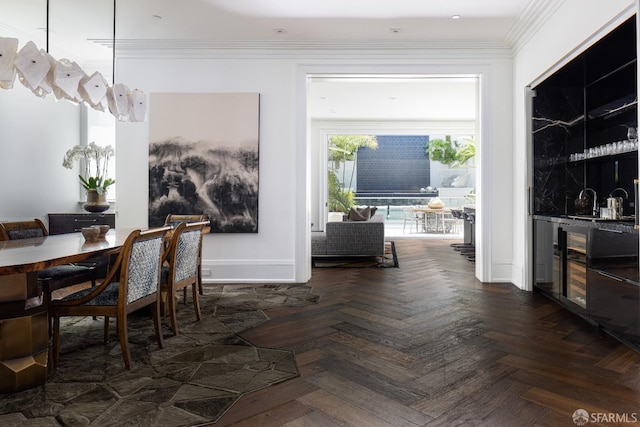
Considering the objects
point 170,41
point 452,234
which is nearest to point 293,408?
point 170,41

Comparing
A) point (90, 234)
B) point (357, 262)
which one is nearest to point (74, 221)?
point (90, 234)

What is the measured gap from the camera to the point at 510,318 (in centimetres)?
338

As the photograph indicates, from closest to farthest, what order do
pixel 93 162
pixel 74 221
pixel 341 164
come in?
pixel 74 221 → pixel 93 162 → pixel 341 164

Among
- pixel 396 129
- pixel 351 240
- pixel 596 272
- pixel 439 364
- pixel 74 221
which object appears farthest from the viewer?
pixel 396 129

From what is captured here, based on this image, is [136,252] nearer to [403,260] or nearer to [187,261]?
[187,261]

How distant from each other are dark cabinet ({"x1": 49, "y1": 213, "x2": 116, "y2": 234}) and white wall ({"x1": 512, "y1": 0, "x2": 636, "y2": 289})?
4870 mm

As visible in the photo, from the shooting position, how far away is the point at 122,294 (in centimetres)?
230

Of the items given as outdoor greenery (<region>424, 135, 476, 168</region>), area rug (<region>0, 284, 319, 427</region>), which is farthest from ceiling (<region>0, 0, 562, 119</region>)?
outdoor greenery (<region>424, 135, 476, 168</region>)

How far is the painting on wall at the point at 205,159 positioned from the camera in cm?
484

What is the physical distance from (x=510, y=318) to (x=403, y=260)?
10.5ft

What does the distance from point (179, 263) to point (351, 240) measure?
356 cm

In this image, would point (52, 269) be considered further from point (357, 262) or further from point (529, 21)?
point (529, 21)

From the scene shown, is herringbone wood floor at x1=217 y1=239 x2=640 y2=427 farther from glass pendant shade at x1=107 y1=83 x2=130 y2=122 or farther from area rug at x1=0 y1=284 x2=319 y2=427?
glass pendant shade at x1=107 y1=83 x2=130 y2=122

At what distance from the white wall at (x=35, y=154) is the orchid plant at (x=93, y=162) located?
0.81 ft
